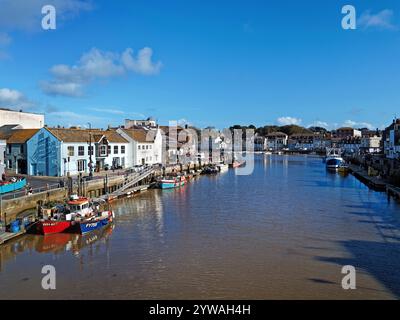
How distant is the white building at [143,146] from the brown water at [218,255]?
2395 centimetres

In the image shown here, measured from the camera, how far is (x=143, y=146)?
2354 inches

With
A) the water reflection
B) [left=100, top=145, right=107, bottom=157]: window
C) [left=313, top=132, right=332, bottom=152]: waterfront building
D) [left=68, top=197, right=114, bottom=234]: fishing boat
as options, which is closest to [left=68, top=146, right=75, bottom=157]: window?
[left=100, top=145, right=107, bottom=157]: window

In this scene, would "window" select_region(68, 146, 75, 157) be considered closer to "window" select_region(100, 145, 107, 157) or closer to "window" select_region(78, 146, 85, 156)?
"window" select_region(78, 146, 85, 156)

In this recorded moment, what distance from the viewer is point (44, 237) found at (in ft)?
74.0

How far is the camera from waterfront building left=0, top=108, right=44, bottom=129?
53400mm

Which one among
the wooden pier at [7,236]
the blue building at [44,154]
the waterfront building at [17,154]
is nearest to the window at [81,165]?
the blue building at [44,154]

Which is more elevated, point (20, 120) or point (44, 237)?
point (20, 120)

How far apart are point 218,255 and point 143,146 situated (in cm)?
4129

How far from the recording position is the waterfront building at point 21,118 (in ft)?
175

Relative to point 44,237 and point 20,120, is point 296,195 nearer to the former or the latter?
point 44,237

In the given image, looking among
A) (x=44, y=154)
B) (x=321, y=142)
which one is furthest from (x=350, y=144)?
(x=44, y=154)

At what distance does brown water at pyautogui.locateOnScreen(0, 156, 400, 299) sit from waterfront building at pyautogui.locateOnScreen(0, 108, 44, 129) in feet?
95.7
